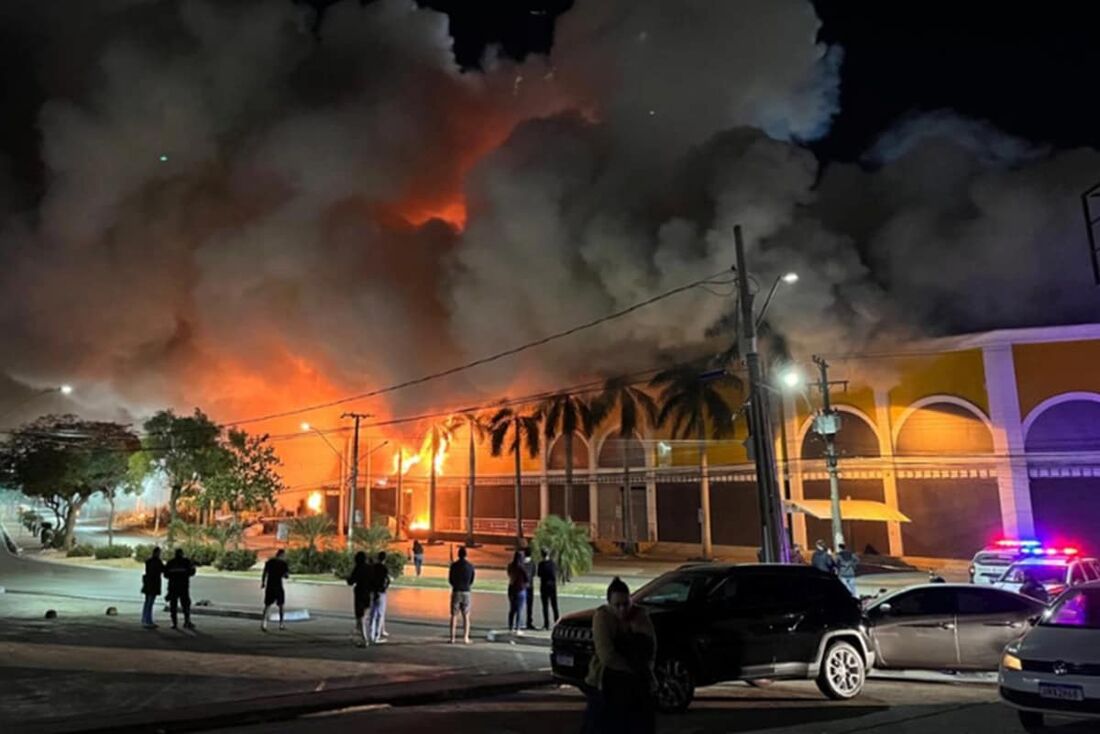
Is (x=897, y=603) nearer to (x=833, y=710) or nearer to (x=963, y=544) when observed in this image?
(x=833, y=710)

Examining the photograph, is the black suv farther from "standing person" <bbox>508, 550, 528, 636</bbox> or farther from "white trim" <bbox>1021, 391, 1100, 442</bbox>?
"white trim" <bbox>1021, 391, 1100, 442</bbox>

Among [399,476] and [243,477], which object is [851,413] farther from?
[399,476]

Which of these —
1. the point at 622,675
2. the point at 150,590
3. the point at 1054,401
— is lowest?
the point at 150,590

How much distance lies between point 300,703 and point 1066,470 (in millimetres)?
28423

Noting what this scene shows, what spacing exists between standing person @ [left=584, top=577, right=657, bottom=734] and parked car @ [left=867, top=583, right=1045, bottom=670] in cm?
599

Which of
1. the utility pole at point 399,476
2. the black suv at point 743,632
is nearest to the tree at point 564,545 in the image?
the black suv at point 743,632

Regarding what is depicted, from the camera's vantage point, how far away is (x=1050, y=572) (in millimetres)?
15562

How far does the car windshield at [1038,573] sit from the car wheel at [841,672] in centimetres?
865

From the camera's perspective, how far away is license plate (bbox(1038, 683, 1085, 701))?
6.39 m

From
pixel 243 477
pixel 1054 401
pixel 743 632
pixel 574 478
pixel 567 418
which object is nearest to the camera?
pixel 743 632

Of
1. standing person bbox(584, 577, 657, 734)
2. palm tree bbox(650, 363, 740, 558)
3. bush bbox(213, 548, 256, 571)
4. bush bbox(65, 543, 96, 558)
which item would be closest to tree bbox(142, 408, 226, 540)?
bush bbox(65, 543, 96, 558)

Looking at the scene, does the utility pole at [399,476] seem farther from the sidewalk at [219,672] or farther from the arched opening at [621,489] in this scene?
the sidewalk at [219,672]

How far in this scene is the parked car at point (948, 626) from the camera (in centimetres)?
985

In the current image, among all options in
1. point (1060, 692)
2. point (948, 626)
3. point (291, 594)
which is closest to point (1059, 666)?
point (1060, 692)
